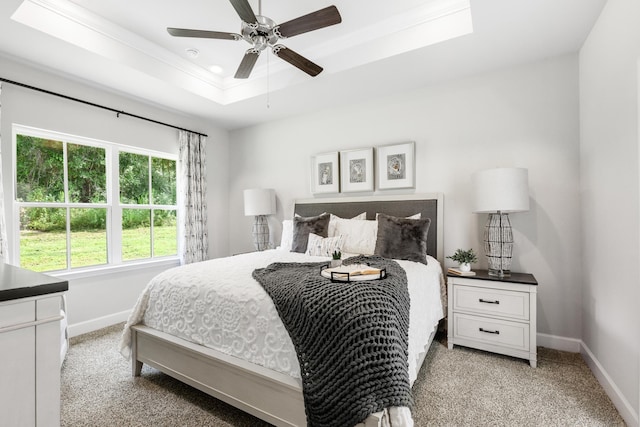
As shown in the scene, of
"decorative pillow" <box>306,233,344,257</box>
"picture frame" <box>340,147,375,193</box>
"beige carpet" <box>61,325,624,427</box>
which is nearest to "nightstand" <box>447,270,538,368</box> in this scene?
"beige carpet" <box>61,325,624,427</box>

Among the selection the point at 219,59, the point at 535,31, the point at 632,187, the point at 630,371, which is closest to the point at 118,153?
the point at 219,59

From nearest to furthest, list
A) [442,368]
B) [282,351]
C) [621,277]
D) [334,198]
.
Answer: [282,351] → [621,277] → [442,368] → [334,198]

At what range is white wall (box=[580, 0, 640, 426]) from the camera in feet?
5.66

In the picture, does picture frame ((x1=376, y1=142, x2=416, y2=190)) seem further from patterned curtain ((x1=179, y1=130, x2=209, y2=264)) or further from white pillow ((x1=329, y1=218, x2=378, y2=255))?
patterned curtain ((x1=179, y1=130, x2=209, y2=264))

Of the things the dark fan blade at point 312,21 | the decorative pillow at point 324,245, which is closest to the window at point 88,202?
the decorative pillow at point 324,245

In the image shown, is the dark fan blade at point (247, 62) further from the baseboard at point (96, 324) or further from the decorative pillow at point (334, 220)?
the baseboard at point (96, 324)

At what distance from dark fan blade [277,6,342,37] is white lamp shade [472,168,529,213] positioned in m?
1.68

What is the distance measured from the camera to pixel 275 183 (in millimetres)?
4473

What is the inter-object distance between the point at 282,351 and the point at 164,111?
3664 millimetres

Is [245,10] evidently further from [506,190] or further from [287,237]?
[287,237]

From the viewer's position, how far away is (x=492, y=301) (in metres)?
2.51

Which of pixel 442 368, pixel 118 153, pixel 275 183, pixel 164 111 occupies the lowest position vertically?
pixel 442 368

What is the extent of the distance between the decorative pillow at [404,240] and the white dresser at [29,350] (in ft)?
7.69

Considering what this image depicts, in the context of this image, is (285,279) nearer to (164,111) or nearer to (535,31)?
(535,31)
